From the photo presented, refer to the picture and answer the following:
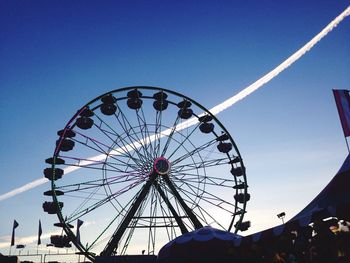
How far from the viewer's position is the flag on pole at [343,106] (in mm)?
12088

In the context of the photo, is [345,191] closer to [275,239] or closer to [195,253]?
[275,239]

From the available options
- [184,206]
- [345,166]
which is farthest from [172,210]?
[345,166]

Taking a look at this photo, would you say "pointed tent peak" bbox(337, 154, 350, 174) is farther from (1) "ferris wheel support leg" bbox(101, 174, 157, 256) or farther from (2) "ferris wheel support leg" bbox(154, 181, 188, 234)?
(1) "ferris wheel support leg" bbox(101, 174, 157, 256)

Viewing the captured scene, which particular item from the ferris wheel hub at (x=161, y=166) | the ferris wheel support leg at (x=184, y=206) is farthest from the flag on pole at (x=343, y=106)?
the ferris wheel hub at (x=161, y=166)

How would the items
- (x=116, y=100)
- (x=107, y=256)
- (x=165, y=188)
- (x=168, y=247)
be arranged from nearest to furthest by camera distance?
(x=168, y=247)
(x=107, y=256)
(x=165, y=188)
(x=116, y=100)

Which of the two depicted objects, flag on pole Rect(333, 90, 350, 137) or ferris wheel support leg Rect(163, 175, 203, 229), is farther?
ferris wheel support leg Rect(163, 175, 203, 229)

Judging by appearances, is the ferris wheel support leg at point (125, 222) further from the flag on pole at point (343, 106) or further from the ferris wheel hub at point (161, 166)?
the flag on pole at point (343, 106)

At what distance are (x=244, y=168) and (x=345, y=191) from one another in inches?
404

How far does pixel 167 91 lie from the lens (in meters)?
20.6

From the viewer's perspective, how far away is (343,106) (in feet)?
40.6

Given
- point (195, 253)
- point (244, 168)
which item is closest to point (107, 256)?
point (195, 253)

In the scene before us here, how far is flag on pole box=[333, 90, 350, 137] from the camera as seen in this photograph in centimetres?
1209

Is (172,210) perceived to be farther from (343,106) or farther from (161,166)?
(343,106)

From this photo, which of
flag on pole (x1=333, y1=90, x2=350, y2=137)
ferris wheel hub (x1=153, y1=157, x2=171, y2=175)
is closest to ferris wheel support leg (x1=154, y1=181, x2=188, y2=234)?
ferris wheel hub (x1=153, y1=157, x2=171, y2=175)
